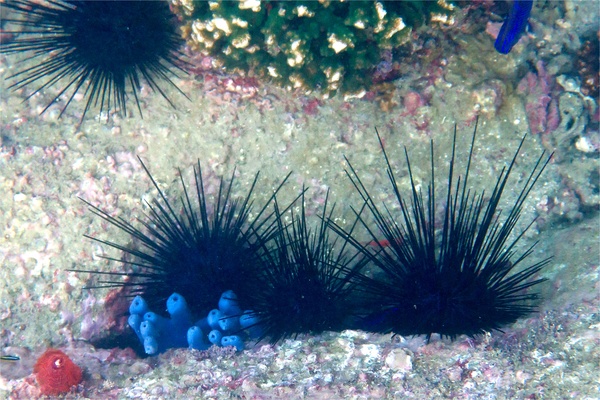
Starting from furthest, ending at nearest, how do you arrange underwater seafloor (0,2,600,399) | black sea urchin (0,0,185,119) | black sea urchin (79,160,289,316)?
black sea urchin (0,0,185,119) < underwater seafloor (0,2,600,399) < black sea urchin (79,160,289,316)

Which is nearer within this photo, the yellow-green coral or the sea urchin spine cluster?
the sea urchin spine cluster

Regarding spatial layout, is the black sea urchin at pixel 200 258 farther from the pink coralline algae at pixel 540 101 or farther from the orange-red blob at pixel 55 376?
the pink coralline algae at pixel 540 101

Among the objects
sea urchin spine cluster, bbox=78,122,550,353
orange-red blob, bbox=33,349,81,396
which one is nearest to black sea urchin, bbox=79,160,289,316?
sea urchin spine cluster, bbox=78,122,550,353

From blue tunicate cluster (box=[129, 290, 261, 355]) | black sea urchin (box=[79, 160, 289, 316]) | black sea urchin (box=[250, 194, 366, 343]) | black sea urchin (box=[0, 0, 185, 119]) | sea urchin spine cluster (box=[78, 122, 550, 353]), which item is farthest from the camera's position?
black sea urchin (box=[0, 0, 185, 119])

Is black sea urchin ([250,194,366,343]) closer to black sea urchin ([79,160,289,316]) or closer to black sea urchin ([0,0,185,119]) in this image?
black sea urchin ([79,160,289,316])

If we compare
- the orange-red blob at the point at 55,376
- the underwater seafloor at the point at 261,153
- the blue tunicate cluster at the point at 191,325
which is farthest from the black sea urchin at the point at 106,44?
the orange-red blob at the point at 55,376

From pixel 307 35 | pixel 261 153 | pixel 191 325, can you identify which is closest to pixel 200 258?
pixel 191 325
